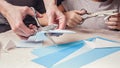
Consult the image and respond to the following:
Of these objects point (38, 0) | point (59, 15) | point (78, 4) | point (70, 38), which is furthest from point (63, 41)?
point (38, 0)

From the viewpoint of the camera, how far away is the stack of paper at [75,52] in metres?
0.66

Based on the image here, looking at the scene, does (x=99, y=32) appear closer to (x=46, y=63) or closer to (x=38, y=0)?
(x=46, y=63)

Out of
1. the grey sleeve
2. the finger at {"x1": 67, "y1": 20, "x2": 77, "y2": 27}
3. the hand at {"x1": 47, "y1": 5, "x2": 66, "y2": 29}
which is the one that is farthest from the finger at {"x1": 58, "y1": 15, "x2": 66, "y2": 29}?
the grey sleeve

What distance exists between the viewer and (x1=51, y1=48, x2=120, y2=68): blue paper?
64cm

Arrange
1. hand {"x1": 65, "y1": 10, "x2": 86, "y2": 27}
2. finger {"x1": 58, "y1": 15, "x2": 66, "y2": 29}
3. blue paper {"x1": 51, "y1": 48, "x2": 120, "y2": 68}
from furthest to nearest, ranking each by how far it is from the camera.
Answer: hand {"x1": 65, "y1": 10, "x2": 86, "y2": 27} → finger {"x1": 58, "y1": 15, "x2": 66, "y2": 29} → blue paper {"x1": 51, "y1": 48, "x2": 120, "y2": 68}

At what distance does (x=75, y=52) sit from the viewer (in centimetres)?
74

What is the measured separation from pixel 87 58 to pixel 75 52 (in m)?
0.06

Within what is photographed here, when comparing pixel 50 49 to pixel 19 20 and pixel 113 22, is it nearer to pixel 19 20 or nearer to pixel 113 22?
pixel 19 20

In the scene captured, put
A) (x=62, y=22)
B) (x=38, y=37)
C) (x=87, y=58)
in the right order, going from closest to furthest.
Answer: (x=87, y=58) → (x=38, y=37) → (x=62, y=22)

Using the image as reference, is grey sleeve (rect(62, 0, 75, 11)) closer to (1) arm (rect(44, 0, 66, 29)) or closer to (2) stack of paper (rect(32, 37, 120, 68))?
(1) arm (rect(44, 0, 66, 29))

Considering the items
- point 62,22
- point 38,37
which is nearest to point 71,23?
point 62,22

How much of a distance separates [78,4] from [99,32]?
37 cm

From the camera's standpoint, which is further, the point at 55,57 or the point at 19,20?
the point at 19,20

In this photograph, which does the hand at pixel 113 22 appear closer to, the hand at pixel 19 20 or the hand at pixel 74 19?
the hand at pixel 74 19
